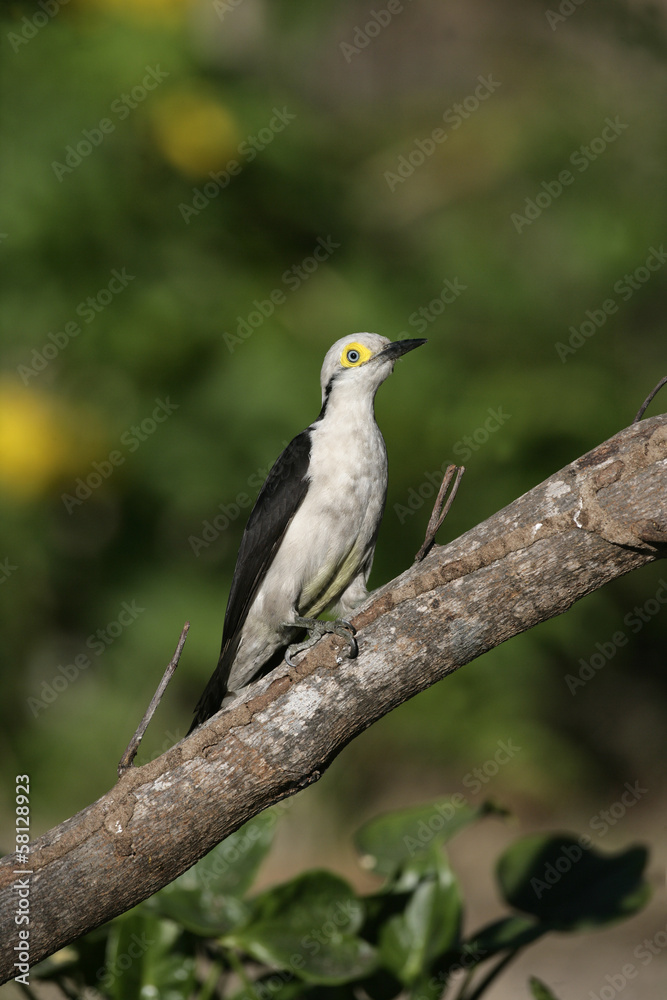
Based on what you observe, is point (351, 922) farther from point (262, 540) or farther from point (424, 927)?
point (262, 540)

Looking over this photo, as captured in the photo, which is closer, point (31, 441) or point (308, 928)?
point (308, 928)

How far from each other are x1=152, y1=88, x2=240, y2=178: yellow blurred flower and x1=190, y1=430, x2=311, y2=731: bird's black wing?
3203 mm

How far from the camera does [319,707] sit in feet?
7.95

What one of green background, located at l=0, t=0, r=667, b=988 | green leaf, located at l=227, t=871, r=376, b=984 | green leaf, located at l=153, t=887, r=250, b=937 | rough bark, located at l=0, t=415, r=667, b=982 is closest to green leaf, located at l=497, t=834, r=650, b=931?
green leaf, located at l=227, t=871, r=376, b=984

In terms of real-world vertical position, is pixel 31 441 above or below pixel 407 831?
above

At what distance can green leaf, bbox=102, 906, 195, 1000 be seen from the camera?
3.32m

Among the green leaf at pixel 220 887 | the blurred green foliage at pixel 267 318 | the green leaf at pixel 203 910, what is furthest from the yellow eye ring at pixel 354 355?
the blurred green foliage at pixel 267 318

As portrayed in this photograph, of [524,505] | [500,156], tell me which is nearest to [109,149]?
[500,156]

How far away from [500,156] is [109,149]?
9.03 ft

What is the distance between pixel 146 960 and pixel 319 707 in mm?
1671

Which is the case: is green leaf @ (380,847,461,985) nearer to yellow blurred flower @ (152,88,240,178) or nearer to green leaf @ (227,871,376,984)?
green leaf @ (227,871,376,984)

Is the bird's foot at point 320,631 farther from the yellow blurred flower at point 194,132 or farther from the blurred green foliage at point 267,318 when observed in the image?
the yellow blurred flower at point 194,132

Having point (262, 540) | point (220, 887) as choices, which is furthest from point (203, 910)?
point (262, 540)

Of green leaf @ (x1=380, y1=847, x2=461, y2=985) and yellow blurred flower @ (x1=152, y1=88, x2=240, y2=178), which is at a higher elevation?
yellow blurred flower @ (x1=152, y1=88, x2=240, y2=178)
